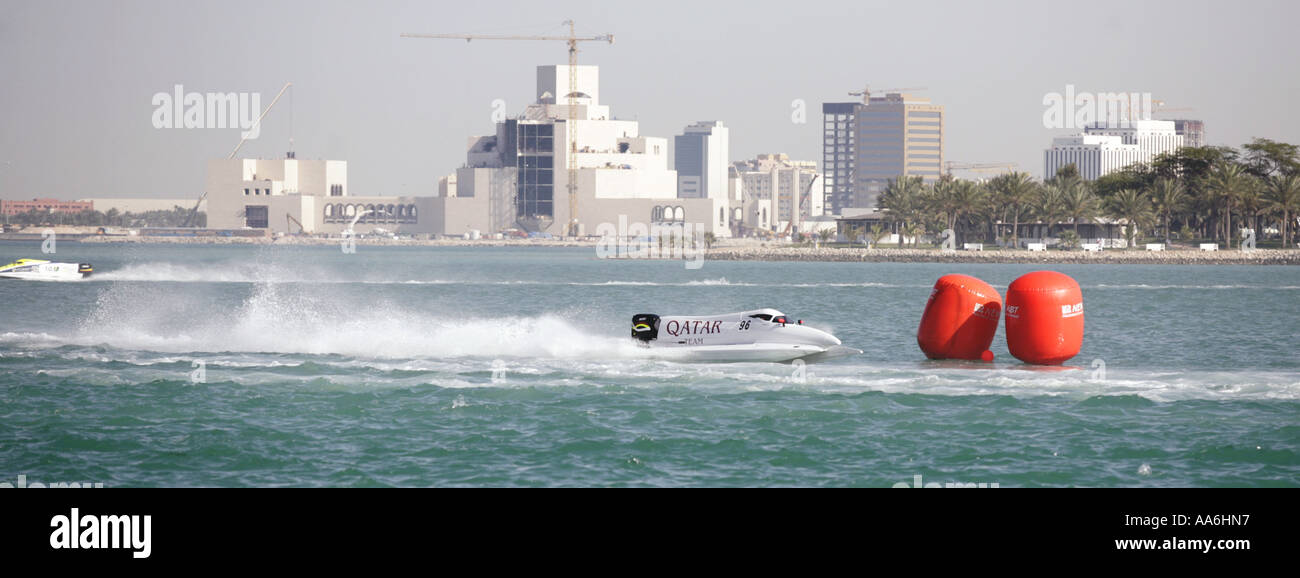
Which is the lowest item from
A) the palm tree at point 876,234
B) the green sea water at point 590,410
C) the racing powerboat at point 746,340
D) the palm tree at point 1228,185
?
the green sea water at point 590,410

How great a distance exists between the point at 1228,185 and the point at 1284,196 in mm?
6919

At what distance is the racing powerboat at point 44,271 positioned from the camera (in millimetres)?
79188

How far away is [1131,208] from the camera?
14850cm

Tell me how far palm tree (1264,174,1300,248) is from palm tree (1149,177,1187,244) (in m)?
9.83

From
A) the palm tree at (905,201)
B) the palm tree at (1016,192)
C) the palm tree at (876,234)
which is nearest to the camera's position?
the palm tree at (1016,192)

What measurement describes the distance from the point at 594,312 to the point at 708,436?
36.6 metres

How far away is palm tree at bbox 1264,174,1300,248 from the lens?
142 m

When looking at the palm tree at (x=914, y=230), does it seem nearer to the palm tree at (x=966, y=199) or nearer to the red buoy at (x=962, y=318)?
the palm tree at (x=966, y=199)

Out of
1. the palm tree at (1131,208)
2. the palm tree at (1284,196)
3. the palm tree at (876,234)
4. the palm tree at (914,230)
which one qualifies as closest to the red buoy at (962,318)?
the palm tree at (1131,208)

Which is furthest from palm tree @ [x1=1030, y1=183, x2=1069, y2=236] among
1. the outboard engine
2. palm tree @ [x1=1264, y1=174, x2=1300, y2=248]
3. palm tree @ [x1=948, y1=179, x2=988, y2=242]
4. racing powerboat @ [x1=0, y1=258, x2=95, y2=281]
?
the outboard engine

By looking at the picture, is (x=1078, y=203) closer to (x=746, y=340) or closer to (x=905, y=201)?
(x=905, y=201)

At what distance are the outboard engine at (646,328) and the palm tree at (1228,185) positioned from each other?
5172 inches
